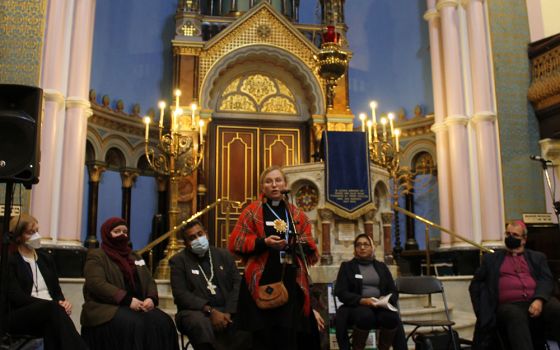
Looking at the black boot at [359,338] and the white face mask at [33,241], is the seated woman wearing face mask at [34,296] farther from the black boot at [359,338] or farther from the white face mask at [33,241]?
the black boot at [359,338]

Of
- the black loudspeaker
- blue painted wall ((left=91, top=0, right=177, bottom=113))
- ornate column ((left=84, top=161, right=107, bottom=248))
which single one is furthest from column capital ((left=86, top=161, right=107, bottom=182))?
the black loudspeaker

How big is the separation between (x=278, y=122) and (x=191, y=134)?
6.46 ft

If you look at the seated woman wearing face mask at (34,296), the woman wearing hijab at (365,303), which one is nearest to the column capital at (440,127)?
the woman wearing hijab at (365,303)

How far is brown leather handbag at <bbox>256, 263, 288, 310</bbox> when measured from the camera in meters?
3.16

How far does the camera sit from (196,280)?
4289mm

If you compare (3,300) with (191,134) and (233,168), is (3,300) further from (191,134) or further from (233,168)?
(233,168)

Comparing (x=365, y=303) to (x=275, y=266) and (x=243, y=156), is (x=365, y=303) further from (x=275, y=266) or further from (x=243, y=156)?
(x=243, y=156)

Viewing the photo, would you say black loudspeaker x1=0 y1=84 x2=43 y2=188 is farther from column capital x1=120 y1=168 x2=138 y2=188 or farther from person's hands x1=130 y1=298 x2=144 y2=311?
column capital x1=120 y1=168 x2=138 y2=188

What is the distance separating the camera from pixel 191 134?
970 centimetres

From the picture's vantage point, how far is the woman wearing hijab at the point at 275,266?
3.23 metres

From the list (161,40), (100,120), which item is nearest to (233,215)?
(100,120)

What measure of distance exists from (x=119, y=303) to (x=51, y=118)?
393cm

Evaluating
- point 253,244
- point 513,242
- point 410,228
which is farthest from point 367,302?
point 410,228

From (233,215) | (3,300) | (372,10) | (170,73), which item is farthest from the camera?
(372,10)
